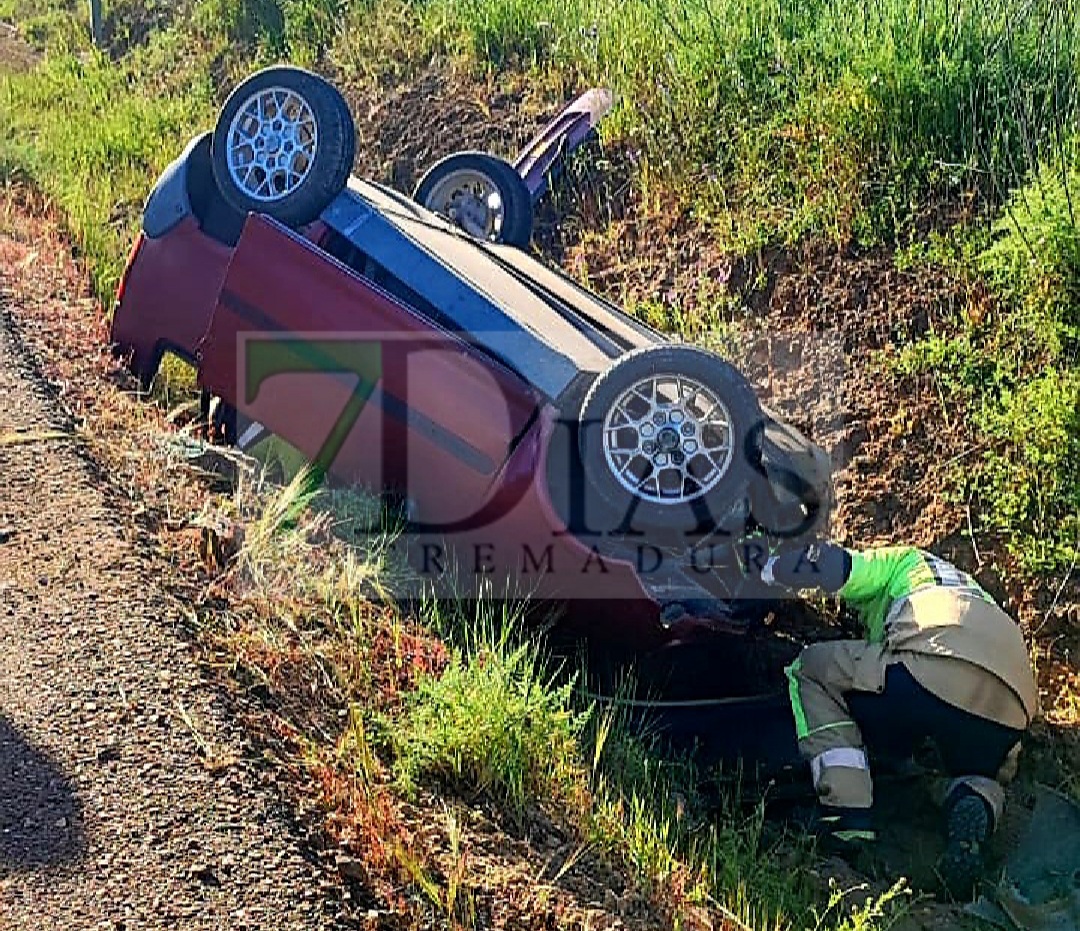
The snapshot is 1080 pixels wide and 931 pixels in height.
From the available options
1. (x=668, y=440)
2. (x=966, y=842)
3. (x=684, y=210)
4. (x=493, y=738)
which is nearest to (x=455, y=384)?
(x=668, y=440)

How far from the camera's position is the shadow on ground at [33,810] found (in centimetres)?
314

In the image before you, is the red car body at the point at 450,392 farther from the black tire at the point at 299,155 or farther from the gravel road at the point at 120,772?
the gravel road at the point at 120,772

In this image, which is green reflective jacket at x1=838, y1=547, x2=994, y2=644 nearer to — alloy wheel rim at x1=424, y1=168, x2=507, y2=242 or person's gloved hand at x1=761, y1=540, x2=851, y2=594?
person's gloved hand at x1=761, y1=540, x2=851, y2=594

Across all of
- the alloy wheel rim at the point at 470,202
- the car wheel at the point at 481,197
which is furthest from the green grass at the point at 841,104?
the alloy wheel rim at the point at 470,202

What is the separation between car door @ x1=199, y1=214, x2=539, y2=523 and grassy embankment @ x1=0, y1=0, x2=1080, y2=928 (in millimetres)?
373

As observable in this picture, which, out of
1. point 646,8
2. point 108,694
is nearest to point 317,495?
point 108,694

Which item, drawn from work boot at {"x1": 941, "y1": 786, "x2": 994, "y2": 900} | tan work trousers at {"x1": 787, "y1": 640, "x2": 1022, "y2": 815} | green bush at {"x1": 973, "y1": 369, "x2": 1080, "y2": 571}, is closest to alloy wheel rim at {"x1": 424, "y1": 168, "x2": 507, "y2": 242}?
green bush at {"x1": 973, "y1": 369, "x2": 1080, "y2": 571}

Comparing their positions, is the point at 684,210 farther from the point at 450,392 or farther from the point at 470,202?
the point at 450,392

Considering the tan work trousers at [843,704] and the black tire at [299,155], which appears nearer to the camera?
the tan work trousers at [843,704]

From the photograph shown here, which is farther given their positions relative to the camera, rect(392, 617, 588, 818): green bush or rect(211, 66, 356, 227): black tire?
rect(211, 66, 356, 227): black tire

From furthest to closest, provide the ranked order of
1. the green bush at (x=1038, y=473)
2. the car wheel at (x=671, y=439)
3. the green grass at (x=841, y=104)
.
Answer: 1. the green grass at (x=841, y=104)
2. the green bush at (x=1038, y=473)
3. the car wheel at (x=671, y=439)

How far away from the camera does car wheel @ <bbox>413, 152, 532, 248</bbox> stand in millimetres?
7230

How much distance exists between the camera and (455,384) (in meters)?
4.86

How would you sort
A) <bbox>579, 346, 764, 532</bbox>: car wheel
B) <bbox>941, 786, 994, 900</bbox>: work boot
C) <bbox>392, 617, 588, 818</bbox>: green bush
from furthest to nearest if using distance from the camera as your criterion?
1. <bbox>579, 346, 764, 532</bbox>: car wheel
2. <bbox>941, 786, 994, 900</bbox>: work boot
3. <bbox>392, 617, 588, 818</bbox>: green bush
